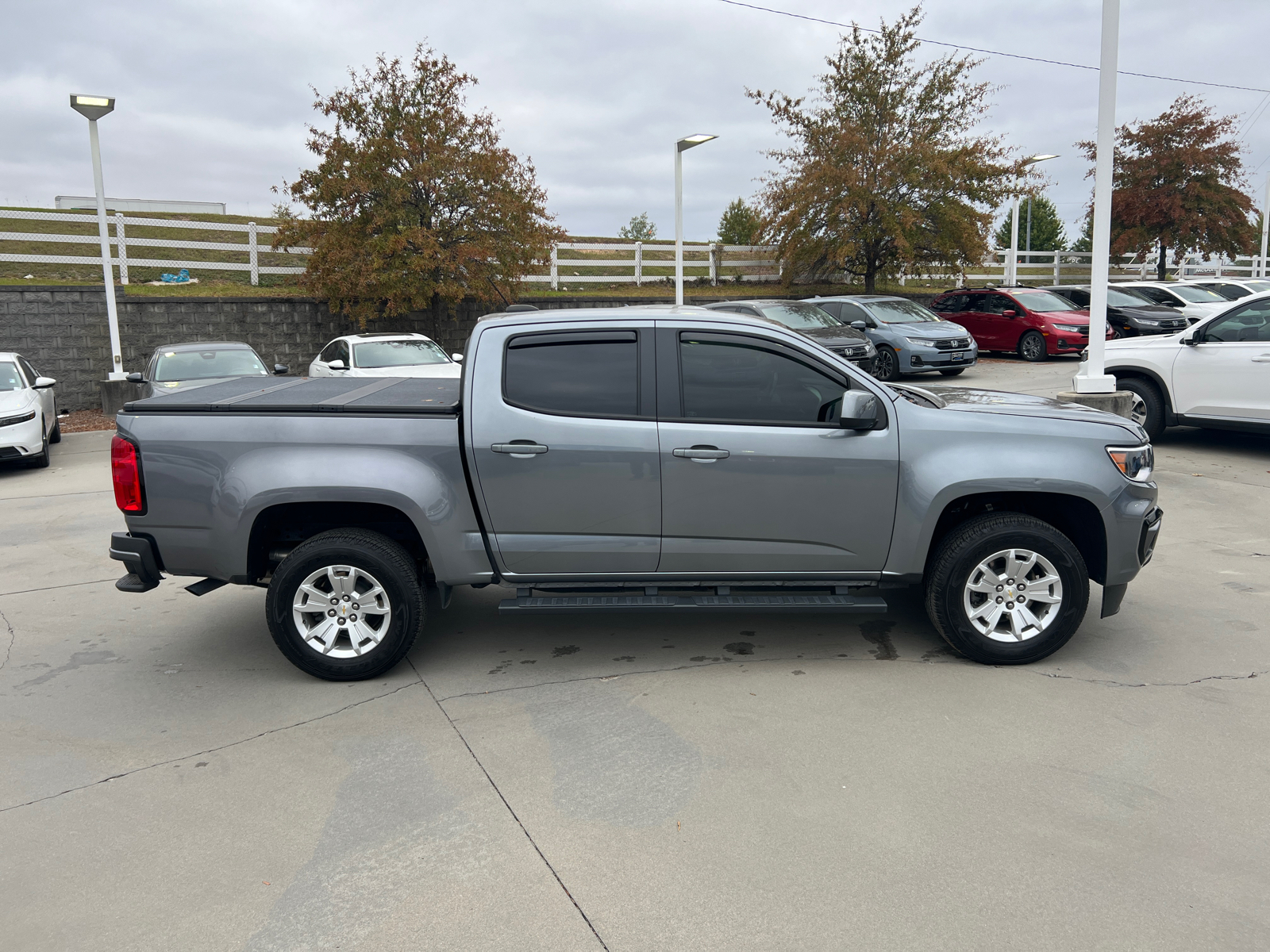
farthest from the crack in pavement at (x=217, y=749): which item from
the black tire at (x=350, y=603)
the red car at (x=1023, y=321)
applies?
the red car at (x=1023, y=321)

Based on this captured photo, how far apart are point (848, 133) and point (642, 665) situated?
22271 mm

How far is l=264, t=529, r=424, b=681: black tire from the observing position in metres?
4.71

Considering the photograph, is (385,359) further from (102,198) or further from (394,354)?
(102,198)

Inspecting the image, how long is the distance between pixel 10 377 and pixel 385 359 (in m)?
4.79

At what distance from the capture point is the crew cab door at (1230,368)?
974cm

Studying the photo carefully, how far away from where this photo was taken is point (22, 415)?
11.4 meters

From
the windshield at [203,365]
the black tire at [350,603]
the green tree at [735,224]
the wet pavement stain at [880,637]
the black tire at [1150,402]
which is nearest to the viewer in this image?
the black tire at [350,603]

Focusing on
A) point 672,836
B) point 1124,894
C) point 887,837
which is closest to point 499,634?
point 672,836

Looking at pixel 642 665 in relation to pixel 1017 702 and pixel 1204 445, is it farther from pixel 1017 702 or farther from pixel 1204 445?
pixel 1204 445

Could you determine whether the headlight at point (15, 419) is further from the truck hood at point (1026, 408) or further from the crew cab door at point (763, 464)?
the truck hood at point (1026, 408)

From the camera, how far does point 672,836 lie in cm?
337

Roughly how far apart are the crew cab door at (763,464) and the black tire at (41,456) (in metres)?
10.1

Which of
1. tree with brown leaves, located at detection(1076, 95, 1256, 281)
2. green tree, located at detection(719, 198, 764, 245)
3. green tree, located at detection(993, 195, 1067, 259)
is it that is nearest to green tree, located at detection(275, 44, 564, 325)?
tree with brown leaves, located at detection(1076, 95, 1256, 281)

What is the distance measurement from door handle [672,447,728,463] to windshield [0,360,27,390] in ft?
35.4
